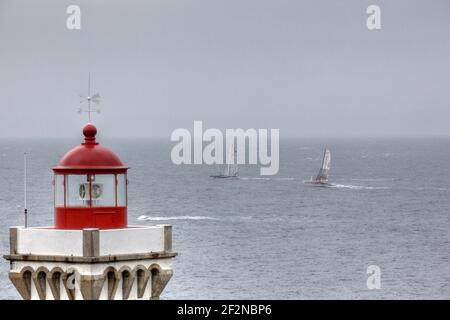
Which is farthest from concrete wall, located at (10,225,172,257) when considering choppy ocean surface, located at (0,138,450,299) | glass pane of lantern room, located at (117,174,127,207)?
choppy ocean surface, located at (0,138,450,299)

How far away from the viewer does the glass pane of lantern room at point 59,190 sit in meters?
16.5

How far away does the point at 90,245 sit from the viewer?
1564 cm

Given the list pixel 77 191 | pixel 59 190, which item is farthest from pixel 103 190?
pixel 59 190

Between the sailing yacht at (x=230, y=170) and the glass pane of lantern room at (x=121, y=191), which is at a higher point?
the glass pane of lantern room at (x=121, y=191)

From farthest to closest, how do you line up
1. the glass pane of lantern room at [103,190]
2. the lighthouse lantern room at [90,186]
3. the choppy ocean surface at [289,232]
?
the choppy ocean surface at [289,232], the glass pane of lantern room at [103,190], the lighthouse lantern room at [90,186]

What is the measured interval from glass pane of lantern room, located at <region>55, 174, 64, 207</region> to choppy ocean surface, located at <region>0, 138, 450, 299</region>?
45.5 metres

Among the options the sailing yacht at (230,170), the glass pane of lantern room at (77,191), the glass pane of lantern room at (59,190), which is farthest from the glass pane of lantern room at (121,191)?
the sailing yacht at (230,170)

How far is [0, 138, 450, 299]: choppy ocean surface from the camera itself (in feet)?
236

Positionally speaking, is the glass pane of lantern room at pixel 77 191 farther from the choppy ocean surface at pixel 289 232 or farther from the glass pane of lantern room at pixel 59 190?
the choppy ocean surface at pixel 289 232

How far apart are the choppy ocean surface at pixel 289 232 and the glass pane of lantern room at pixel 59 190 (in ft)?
149

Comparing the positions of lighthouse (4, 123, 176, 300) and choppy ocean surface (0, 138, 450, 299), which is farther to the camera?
choppy ocean surface (0, 138, 450, 299)

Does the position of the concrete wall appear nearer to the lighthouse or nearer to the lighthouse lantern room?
the lighthouse
